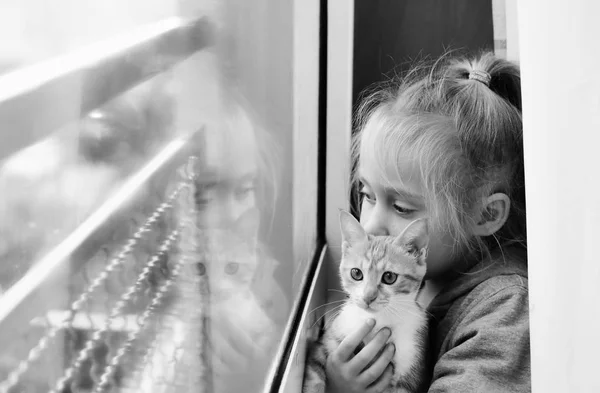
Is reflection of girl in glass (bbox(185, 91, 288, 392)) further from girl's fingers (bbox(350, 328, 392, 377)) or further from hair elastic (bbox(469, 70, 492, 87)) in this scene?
hair elastic (bbox(469, 70, 492, 87))

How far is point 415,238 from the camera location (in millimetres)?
833

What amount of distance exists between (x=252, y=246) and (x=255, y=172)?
0.09 meters

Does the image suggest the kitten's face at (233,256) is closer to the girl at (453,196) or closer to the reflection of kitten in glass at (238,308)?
the reflection of kitten in glass at (238,308)

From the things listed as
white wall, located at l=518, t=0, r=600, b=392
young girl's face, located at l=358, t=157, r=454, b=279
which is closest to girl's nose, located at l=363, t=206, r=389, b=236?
young girl's face, located at l=358, t=157, r=454, b=279

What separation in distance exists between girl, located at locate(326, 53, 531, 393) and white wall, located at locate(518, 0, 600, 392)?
399 millimetres

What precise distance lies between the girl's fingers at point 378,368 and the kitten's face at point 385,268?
5cm

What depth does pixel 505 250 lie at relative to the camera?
924mm

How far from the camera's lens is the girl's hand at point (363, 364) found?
84 cm

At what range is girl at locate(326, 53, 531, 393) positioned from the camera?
0.85 m

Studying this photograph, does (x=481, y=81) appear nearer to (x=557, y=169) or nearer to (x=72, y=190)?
(x=557, y=169)

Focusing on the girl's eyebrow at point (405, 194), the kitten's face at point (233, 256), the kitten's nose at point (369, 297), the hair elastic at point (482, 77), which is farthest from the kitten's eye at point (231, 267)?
the hair elastic at point (482, 77)

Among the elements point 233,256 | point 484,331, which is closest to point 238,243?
point 233,256

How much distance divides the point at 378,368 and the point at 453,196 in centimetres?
25

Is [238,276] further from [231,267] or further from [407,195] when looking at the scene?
[407,195]
